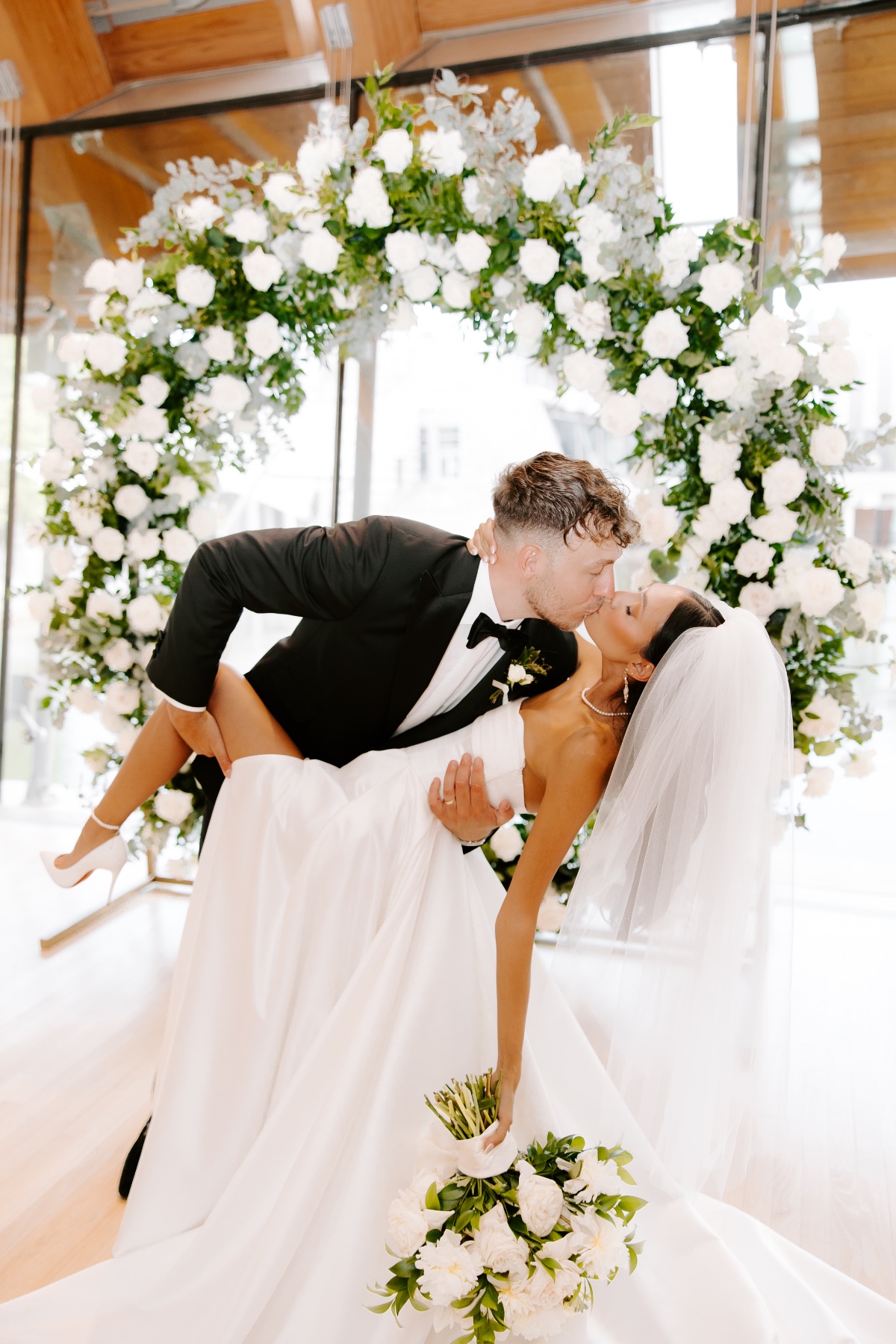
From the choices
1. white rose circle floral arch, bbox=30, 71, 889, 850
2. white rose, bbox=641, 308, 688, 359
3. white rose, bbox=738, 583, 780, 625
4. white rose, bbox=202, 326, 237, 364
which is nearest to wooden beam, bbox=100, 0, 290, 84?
white rose circle floral arch, bbox=30, 71, 889, 850

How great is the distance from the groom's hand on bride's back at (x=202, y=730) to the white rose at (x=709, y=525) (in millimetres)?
1704

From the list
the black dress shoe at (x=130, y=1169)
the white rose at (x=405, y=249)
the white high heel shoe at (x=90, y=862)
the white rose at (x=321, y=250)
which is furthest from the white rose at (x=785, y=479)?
the black dress shoe at (x=130, y=1169)

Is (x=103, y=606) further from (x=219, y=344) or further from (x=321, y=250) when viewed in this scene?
(x=321, y=250)

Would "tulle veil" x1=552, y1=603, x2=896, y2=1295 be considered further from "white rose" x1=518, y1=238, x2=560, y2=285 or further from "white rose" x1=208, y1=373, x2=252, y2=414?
"white rose" x1=208, y1=373, x2=252, y2=414

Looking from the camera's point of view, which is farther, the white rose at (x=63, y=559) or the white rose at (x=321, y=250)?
the white rose at (x=63, y=559)

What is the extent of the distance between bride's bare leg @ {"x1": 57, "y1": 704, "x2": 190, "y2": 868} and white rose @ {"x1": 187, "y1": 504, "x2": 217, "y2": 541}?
116cm

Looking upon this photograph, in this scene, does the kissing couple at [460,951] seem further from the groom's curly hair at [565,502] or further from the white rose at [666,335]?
the white rose at [666,335]

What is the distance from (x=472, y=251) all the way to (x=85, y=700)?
2.20 meters

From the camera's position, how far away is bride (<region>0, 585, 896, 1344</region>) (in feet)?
5.93

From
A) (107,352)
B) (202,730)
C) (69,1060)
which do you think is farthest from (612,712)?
(107,352)

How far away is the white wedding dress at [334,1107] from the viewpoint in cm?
Result: 178

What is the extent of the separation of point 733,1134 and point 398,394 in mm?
3750

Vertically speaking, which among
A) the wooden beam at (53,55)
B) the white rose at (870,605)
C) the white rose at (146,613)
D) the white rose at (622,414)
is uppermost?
the wooden beam at (53,55)

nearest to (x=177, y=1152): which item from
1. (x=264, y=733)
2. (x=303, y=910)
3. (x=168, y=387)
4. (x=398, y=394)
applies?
(x=303, y=910)
